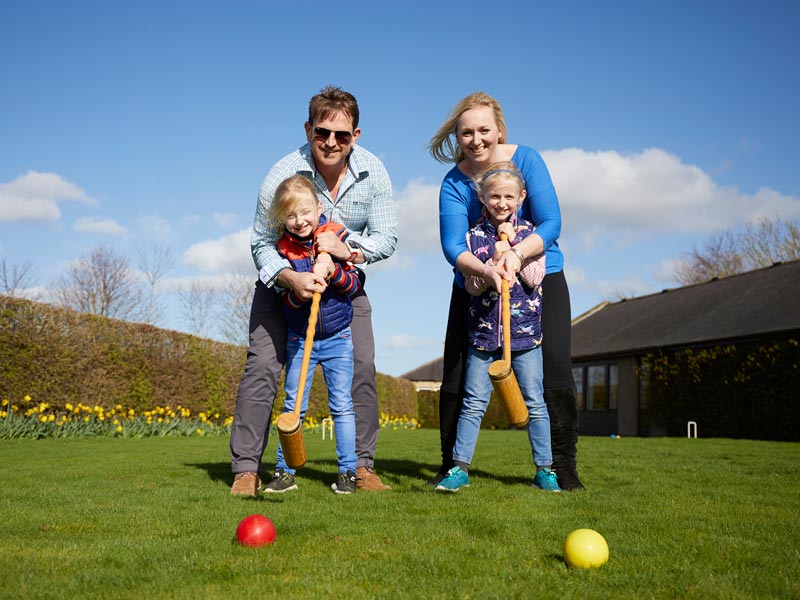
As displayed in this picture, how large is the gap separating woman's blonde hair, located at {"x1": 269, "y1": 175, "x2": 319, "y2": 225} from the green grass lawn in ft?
4.84

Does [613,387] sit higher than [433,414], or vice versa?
[613,387]

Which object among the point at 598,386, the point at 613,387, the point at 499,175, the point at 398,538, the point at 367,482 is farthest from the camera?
the point at 598,386

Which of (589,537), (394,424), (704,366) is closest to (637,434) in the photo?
(704,366)

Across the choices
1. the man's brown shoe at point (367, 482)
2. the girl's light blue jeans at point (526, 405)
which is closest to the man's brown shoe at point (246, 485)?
the man's brown shoe at point (367, 482)

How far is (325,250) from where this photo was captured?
3.90 meters

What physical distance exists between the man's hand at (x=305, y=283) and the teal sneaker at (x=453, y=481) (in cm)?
123

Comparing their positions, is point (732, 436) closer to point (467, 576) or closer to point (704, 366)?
point (704, 366)

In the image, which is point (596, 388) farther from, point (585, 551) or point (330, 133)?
point (585, 551)

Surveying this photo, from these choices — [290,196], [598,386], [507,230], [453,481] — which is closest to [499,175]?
[507,230]

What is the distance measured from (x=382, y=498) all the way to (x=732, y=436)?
46.3 ft

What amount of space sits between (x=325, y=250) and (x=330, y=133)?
0.67m

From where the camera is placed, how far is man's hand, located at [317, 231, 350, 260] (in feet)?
12.8

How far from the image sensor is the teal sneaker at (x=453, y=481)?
13.0ft

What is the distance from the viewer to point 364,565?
7.66 ft
